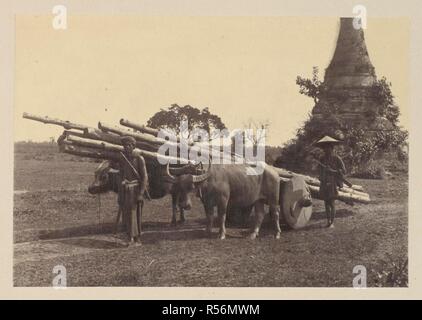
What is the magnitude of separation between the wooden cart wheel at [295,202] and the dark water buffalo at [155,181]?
2.13 m

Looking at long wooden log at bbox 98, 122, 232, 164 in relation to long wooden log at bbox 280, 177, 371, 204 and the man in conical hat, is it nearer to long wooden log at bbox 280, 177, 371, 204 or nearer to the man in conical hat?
long wooden log at bbox 280, 177, 371, 204

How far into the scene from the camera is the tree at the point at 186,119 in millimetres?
12961

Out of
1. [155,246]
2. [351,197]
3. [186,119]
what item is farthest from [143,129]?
[351,197]

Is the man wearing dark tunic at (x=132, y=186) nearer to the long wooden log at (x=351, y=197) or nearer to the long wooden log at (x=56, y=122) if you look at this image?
the long wooden log at (x=56, y=122)

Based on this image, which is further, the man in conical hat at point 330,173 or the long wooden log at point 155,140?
the man in conical hat at point 330,173

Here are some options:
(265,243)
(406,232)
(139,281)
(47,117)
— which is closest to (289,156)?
(265,243)

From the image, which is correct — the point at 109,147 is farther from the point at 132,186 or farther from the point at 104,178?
the point at 132,186

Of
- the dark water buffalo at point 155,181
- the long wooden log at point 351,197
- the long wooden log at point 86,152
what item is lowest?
the long wooden log at point 351,197

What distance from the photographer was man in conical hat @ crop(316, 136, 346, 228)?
13.7 meters

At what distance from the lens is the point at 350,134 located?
13.7 metres

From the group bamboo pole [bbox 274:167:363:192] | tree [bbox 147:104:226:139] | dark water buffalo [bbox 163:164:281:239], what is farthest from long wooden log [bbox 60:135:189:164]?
bamboo pole [bbox 274:167:363:192]

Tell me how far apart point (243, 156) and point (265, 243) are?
1892 millimetres

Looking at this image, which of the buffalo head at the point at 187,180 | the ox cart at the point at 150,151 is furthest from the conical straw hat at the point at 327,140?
the buffalo head at the point at 187,180
